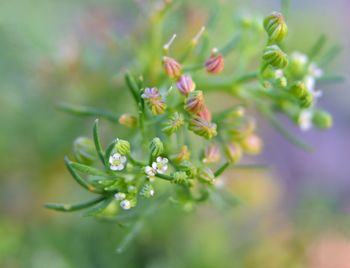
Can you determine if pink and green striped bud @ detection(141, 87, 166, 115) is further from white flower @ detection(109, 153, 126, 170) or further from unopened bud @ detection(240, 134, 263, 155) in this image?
unopened bud @ detection(240, 134, 263, 155)

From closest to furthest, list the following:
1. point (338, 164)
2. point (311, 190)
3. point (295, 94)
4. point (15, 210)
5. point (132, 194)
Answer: point (132, 194), point (295, 94), point (15, 210), point (311, 190), point (338, 164)

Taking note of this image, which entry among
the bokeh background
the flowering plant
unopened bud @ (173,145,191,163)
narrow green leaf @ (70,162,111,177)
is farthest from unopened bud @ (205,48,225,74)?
the bokeh background

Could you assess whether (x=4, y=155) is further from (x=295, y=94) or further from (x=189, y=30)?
(x=295, y=94)

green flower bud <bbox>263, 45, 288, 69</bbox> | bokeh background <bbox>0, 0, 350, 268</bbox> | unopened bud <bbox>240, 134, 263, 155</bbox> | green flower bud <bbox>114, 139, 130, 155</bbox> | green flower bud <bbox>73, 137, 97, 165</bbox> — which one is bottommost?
bokeh background <bbox>0, 0, 350, 268</bbox>

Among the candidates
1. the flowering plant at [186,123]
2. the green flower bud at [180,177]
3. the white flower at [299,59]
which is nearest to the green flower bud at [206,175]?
the flowering plant at [186,123]

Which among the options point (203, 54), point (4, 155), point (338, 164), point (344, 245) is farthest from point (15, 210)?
point (338, 164)

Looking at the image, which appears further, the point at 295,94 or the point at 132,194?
the point at 295,94
